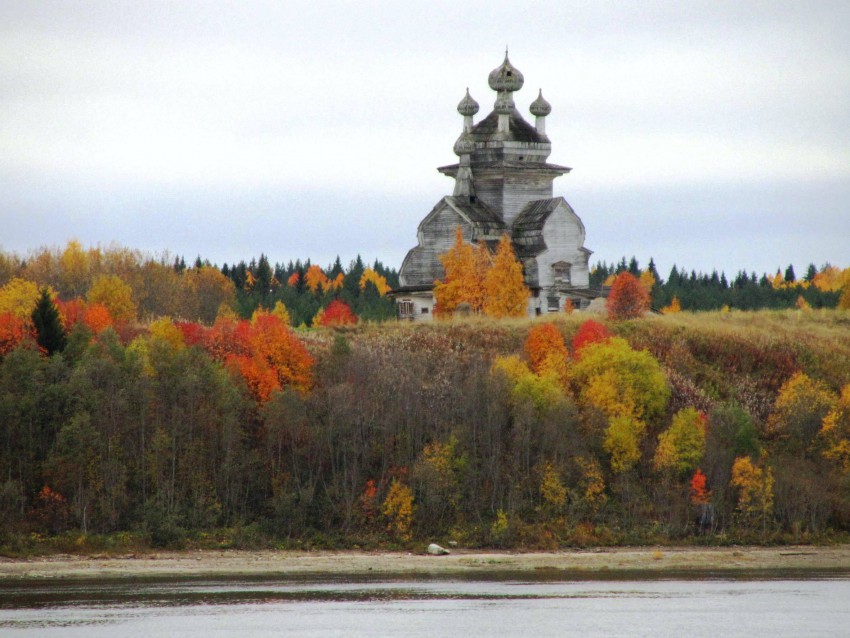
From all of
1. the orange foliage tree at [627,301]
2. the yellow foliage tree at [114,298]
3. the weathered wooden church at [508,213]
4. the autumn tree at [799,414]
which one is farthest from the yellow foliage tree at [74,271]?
the autumn tree at [799,414]

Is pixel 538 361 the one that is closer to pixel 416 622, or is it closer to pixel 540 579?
pixel 540 579

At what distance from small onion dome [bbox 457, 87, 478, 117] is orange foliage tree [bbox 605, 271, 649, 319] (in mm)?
13027

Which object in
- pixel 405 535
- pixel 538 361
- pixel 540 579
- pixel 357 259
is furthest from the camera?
pixel 357 259

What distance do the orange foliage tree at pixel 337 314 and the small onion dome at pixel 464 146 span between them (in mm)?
11126

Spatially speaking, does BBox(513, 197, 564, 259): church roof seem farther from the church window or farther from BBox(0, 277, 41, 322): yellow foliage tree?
BBox(0, 277, 41, 322): yellow foliage tree

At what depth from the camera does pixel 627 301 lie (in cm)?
7938

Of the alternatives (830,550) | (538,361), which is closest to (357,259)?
(538,361)

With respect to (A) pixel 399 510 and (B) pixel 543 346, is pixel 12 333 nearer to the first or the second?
(A) pixel 399 510

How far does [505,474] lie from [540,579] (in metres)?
6.63

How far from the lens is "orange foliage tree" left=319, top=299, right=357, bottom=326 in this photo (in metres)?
90.2

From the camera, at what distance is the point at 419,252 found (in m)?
84.6

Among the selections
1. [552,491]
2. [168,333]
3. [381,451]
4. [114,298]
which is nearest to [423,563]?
[381,451]

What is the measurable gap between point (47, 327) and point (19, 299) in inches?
458

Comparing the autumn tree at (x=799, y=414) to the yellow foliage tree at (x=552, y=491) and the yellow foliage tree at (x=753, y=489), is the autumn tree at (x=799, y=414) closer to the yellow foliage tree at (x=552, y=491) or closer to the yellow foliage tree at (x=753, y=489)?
the yellow foliage tree at (x=753, y=489)
